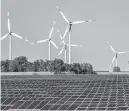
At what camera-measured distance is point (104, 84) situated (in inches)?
3388

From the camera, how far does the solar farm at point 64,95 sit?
69250mm

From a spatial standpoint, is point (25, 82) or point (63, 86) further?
point (25, 82)

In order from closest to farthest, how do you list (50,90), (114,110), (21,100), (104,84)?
1. (114,110)
2. (21,100)
3. (50,90)
4. (104,84)

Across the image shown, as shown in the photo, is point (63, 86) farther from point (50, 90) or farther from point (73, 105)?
point (73, 105)

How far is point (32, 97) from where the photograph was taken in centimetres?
7450

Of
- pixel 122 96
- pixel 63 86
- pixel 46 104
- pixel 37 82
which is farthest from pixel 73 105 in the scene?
pixel 37 82

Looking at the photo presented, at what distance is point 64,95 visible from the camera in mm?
74750

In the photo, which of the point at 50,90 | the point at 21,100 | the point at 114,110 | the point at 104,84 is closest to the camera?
the point at 114,110

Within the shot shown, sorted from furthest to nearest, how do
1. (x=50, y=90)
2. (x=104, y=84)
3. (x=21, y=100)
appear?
Result: (x=104, y=84), (x=50, y=90), (x=21, y=100)

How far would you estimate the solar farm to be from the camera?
69.2m

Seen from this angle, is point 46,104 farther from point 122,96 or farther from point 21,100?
point 122,96

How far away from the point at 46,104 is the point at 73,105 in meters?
3.80

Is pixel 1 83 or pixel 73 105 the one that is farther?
pixel 1 83

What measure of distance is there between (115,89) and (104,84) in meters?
6.62
